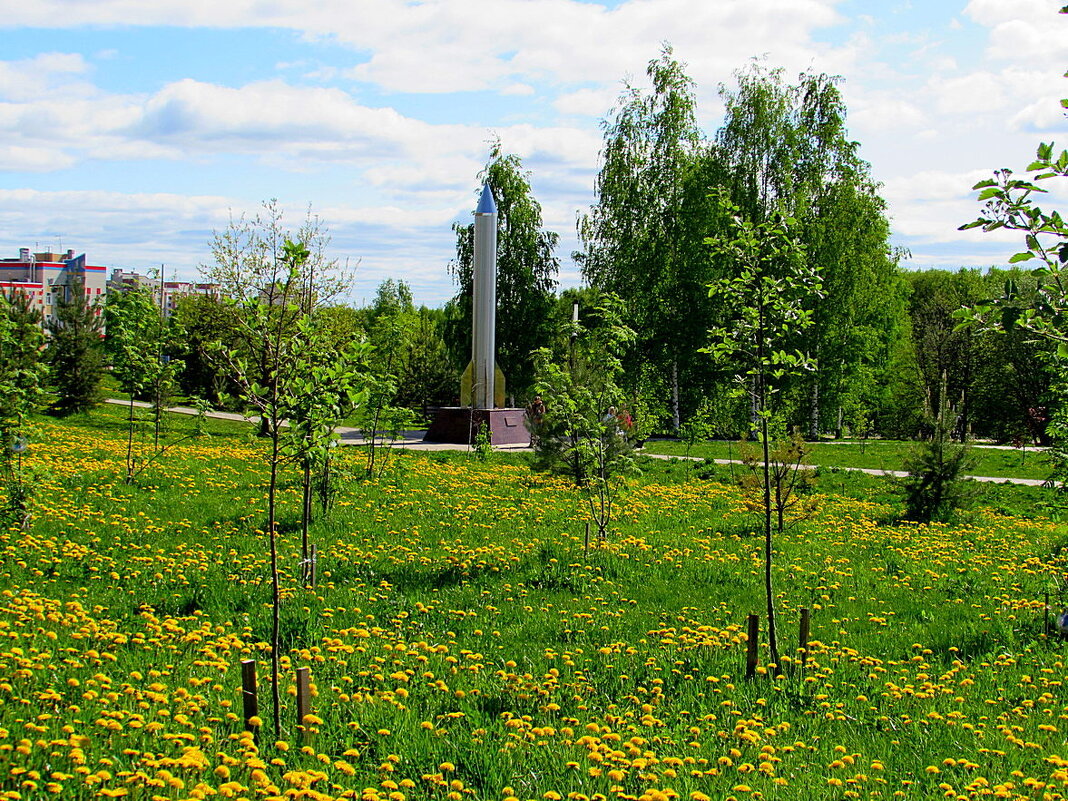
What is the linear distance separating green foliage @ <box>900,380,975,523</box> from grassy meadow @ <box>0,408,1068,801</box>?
1.44m

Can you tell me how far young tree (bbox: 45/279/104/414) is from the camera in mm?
26844

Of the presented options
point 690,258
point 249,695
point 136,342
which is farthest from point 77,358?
point 249,695

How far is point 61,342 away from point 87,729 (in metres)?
25.1

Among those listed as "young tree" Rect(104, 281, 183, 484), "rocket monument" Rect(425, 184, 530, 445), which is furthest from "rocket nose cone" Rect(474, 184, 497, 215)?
"young tree" Rect(104, 281, 183, 484)

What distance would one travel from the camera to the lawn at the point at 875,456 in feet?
69.1

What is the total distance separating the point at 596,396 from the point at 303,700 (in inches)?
276

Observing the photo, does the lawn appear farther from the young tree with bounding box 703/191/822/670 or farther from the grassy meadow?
the young tree with bounding box 703/191/822/670

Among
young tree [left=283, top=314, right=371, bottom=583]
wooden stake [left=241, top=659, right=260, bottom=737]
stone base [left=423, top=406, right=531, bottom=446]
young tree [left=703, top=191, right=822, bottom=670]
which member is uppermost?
young tree [left=703, top=191, right=822, bottom=670]

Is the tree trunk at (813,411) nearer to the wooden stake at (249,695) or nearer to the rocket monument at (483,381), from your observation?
the rocket monument at (483,381)

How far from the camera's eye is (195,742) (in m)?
4.50

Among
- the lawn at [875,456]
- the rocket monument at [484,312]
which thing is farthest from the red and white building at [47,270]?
the lawn at [875,456]

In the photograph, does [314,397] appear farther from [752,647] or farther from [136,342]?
[136,342]

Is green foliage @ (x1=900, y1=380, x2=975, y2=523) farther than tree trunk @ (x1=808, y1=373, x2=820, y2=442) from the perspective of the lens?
No

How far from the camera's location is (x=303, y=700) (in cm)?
488
